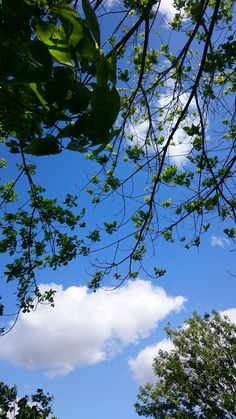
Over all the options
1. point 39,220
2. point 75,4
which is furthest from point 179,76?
point 39,220

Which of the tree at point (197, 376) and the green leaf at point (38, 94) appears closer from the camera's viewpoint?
the green leaf at point (38, 94)

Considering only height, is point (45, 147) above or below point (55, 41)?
below

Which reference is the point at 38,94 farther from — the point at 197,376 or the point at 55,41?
the point at 197,376

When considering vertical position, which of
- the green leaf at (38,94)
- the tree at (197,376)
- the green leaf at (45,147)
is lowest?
the green leaf at (45,147)

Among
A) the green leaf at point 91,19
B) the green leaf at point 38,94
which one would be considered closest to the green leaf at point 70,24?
the green leaf at point 91,19

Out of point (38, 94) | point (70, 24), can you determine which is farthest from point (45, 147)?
point (70, 24)

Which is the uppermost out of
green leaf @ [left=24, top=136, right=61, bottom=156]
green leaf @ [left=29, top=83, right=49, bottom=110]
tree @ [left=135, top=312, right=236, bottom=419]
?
tree @ [left=135, top=312, right=236, bottom=419]

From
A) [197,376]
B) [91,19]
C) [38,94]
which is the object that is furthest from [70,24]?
[197,376]

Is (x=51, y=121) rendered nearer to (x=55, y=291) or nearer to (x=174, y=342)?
(x=55, y=291)

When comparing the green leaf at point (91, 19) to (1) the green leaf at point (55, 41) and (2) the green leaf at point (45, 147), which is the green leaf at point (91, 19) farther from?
(2) the green leaf at point (45, 147)

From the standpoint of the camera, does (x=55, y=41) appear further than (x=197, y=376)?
No

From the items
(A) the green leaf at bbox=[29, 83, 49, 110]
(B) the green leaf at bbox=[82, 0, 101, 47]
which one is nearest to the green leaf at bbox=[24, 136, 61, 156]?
(A) the green leaf at bbox=[29, 83, 49, 110]

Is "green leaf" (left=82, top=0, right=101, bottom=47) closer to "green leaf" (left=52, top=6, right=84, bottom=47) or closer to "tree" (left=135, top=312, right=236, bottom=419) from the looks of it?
"green leaf" (left=52, top=6, right=84, bottom=47)

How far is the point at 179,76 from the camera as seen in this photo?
4.44m
